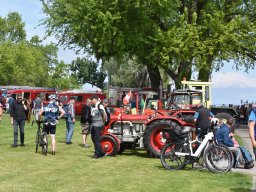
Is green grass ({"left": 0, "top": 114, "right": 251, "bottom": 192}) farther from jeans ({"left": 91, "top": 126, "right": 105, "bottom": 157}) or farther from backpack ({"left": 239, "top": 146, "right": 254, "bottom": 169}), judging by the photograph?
backpack ({"left": 239, "top": 146, "right": 254, "bottom": 169})

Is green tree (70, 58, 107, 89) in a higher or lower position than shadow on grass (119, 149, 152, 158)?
higher

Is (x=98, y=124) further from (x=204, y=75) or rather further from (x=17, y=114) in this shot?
(x=204, y=75)

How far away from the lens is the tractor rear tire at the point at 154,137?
51.3 ft

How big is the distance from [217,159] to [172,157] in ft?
3.73

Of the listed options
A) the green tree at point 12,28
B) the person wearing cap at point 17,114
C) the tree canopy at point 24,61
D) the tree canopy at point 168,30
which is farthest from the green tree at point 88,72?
the person wearing cap at point 17,114

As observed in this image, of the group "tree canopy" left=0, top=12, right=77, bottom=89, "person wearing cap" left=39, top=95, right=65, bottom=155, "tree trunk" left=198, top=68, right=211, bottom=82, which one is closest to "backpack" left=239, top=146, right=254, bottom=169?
"person wearing cap" left=39, top=95, right=65, bottom=155

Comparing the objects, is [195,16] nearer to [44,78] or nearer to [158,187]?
[158,187]

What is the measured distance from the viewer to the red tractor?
15.7 meters

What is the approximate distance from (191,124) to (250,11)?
21829 millimetres

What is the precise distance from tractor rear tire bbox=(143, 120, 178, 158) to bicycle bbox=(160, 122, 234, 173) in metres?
2.09

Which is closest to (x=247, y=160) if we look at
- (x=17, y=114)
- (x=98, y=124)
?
(x=98, y=124)

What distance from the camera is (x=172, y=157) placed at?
13102mm

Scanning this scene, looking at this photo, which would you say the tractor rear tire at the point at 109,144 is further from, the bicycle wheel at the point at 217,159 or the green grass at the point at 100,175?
the bicycle wheel at the point at 217,159

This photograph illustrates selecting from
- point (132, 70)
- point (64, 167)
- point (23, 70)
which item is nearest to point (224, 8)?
point (64, 167)
